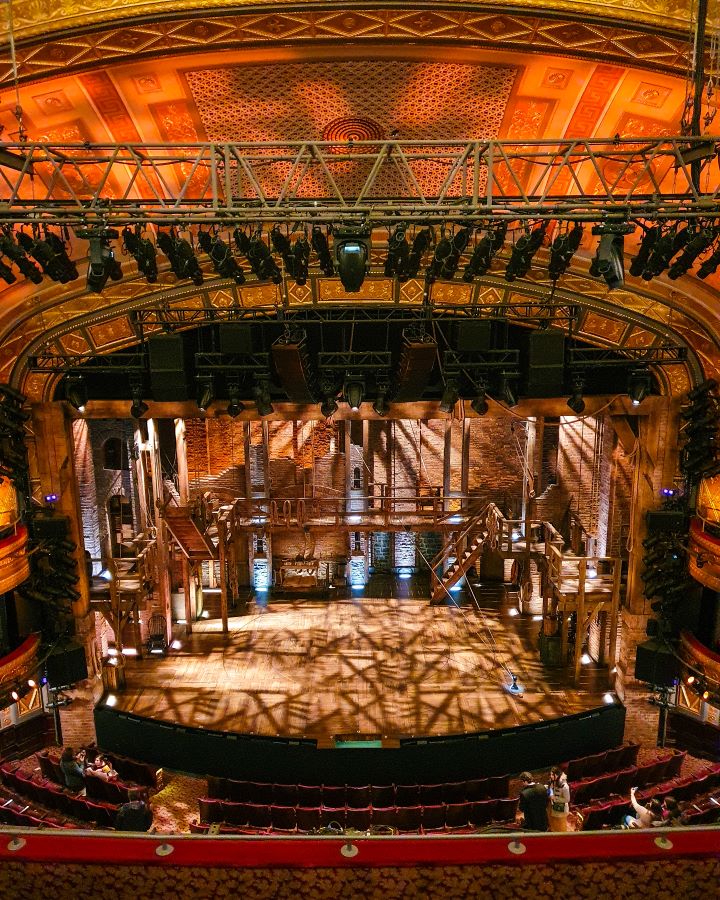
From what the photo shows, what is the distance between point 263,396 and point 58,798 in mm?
6815

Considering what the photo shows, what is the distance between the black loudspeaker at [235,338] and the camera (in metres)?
11.2

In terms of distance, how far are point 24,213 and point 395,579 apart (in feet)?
41.9

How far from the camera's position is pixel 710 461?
11.7 metres

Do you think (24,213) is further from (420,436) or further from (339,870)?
(420,436)

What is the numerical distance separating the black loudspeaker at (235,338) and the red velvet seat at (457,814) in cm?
753

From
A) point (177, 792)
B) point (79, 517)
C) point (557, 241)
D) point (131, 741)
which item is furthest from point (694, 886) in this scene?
point (79, 517)

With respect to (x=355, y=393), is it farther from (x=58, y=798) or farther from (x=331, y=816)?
(x=58, y=798)

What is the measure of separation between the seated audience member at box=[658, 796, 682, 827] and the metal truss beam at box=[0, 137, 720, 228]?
7.07 meters

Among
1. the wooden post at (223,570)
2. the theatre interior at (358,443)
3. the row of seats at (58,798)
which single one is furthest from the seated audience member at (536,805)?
the wooden post at (223,570)

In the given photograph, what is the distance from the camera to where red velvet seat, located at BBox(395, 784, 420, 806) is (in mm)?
10617

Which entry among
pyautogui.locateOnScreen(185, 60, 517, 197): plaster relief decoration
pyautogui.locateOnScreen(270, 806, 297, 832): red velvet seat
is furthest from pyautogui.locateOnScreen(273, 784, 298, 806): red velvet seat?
pyautogui.locateOnScreen(185, 60, 517, 197): plaster relief decoration

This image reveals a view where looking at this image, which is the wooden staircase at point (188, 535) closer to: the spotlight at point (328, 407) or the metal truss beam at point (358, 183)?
the spotlight at point (328, 407)

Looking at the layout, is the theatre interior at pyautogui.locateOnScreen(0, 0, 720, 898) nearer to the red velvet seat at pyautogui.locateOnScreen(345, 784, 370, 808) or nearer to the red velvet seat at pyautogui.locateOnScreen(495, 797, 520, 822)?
the red velvet seat at pyautogui.locateOnScreen(495, 797, 520, 822)

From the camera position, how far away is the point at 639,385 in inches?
456
